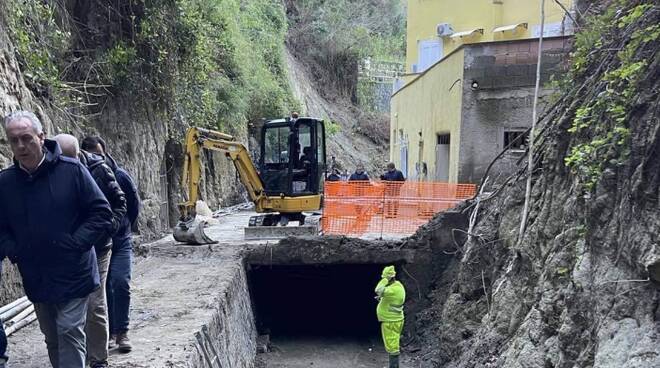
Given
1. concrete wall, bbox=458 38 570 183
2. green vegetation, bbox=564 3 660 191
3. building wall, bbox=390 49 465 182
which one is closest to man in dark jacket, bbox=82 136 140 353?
green vegetation, bbox=564 3 660 191

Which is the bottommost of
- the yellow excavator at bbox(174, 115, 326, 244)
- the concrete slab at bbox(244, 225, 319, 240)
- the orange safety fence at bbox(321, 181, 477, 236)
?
the concrete slab at bbox(244, 225, 319, 240)

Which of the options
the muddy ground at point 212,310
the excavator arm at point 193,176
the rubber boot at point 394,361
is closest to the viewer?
the muddy ground at point 212,310

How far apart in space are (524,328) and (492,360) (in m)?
0.89

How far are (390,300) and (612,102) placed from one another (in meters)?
5.44

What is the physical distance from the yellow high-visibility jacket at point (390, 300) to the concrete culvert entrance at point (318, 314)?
2001 mm

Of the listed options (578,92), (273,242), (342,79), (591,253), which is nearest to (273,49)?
(342,79)

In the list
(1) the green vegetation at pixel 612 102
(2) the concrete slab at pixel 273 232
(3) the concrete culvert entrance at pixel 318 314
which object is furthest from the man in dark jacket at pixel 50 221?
(2) the concrete slab at pixel 273 232

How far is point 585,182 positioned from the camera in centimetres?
564

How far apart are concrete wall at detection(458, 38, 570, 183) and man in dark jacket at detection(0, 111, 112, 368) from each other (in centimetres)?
979

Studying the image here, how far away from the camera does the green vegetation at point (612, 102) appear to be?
509 centimetres

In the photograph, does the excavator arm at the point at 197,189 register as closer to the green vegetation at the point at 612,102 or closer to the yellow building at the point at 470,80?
the yellow building at the point at 470,80

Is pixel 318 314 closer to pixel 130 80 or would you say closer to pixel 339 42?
pixel 130 80

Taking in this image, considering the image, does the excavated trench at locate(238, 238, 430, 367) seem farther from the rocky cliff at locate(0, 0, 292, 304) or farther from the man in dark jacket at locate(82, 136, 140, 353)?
the man in dark jacket at locate(82, 136, 140, 353)

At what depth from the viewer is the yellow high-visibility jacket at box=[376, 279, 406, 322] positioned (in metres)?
9.78
